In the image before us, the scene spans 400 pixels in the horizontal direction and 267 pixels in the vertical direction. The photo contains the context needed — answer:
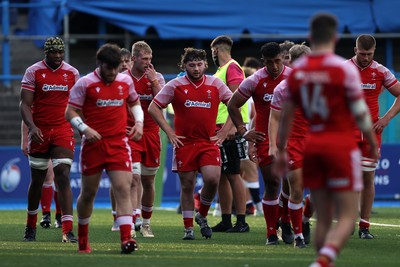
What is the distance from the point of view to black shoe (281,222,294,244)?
12.6m

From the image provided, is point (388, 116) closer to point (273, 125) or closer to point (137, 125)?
point (273, 125)

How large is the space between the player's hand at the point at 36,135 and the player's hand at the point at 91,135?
8.01 ft

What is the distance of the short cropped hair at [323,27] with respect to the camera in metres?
8.19

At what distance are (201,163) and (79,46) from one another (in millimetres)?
18009

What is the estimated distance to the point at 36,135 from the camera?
12961mm

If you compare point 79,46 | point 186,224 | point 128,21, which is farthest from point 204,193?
point 79,46

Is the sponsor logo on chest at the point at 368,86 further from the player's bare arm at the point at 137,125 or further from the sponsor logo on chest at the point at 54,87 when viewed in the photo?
the sponsor logo on chest at the point at 54,87

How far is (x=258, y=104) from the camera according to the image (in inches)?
497

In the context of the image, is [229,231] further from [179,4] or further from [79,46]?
[79,46]

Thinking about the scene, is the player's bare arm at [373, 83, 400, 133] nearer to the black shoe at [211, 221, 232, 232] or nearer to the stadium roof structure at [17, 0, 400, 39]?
the black shoe at [211, 221, 232, 232]

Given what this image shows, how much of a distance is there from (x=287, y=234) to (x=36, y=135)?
3132mm

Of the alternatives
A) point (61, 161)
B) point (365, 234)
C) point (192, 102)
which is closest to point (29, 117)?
point (61, 161)

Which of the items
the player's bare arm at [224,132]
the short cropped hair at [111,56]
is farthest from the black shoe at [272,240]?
the short cropped hair at [111,56]

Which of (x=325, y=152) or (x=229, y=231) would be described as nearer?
(x=325, y=152)
